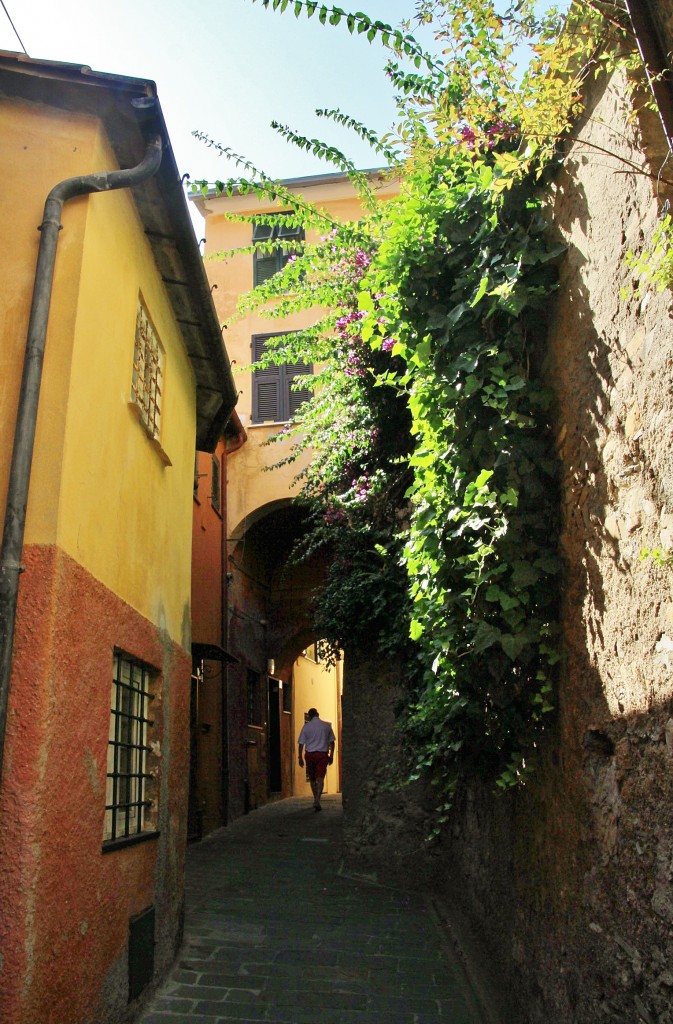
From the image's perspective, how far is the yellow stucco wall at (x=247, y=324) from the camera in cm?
1397

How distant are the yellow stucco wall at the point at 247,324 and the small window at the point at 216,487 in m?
0.39

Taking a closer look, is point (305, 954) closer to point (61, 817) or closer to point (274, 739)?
point (61, 817)

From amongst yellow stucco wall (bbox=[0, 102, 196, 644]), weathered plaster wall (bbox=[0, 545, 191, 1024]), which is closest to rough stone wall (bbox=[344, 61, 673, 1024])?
weathered plaster wall (bbox=[0, 545, 191, 1024])

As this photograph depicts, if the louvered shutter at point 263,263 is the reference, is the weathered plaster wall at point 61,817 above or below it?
below

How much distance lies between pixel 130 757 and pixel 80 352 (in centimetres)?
251

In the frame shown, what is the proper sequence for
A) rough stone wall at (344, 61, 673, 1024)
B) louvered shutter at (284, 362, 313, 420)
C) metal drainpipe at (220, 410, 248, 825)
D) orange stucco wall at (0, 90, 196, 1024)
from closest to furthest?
rough stone wall at (344, 61, 673, 1024)
orange stucco wall at (0, 90, 196, 1024)
metal drainpipe at (220, 410, 248, 825)
louvered shutter at (284, 362, 313, 420)

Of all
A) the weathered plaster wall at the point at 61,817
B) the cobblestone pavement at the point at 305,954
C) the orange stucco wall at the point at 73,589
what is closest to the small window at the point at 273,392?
the cobblestone pavement at the point at 305,954

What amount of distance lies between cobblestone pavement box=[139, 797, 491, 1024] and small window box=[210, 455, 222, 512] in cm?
557

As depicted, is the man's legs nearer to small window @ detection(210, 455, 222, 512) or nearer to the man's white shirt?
the man's white shirt

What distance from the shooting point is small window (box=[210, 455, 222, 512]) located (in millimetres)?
13297

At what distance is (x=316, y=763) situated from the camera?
14328mm

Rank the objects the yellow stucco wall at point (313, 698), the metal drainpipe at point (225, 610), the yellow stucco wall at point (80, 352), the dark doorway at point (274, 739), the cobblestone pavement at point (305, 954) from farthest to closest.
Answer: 1. the yellow stucco wall at point (313, 698)
2. the dark doorway at point (274, 739)
3. the metal drainpipe at point (225, 610)
4. the cobblestone pavement at point (305, 954)
5. the yellow stucco wall at point (80, 352)

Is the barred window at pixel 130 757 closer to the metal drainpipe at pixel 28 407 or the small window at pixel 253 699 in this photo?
Result: the metal drainpipe at pixel 28 407

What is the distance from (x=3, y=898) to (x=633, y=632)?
2550mm
